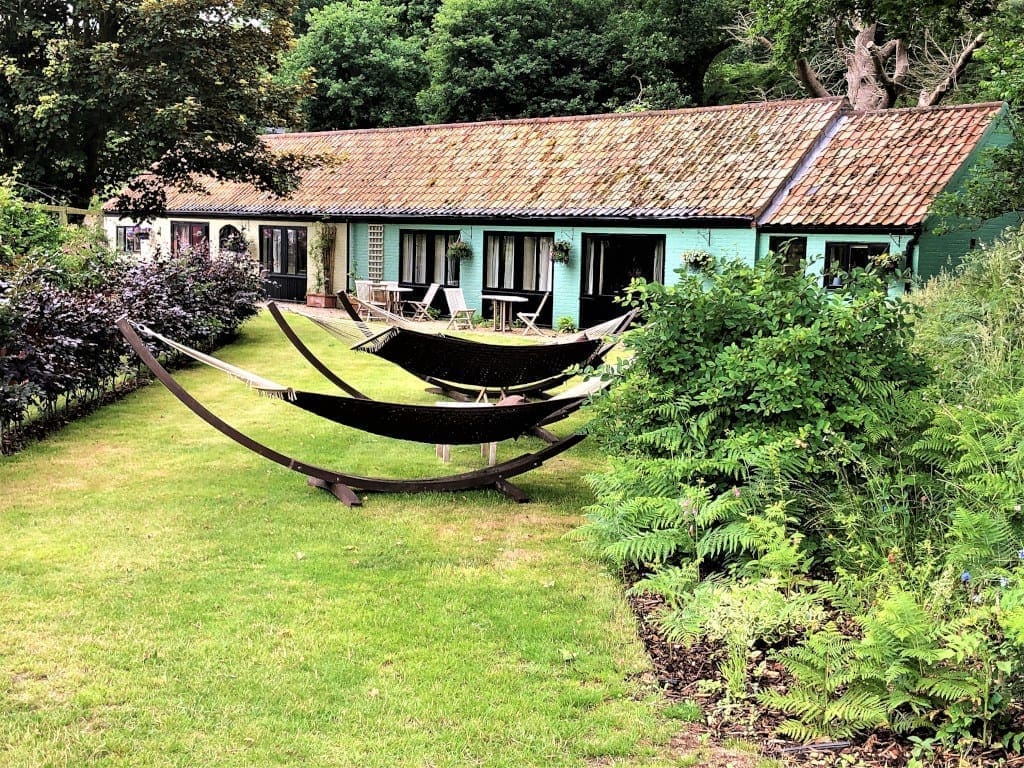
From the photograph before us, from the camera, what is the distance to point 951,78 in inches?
919

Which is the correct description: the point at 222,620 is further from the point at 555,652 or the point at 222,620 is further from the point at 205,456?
the point at 205,456

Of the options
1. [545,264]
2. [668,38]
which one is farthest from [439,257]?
[668,38]

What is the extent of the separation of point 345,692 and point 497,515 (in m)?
2.77

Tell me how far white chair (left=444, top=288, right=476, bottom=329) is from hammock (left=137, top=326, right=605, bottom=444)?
483 inches

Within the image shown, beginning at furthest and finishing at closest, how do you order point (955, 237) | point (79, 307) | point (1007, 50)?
point (955, 237) < point (1007, 50) < point (79, 307)

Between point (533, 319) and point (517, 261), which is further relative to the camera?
point (517, 261)

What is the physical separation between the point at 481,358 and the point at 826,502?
419 centimetres

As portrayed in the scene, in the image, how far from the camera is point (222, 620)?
446 centimetres

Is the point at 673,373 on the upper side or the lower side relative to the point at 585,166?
lower

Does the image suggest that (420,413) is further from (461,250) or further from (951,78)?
(951,78)

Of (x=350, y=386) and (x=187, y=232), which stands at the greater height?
(x=187, y=232)

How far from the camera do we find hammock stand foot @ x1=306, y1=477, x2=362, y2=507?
6.46 m

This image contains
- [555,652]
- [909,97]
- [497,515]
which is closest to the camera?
[555,652]

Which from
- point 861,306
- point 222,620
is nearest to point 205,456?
point 222,620
